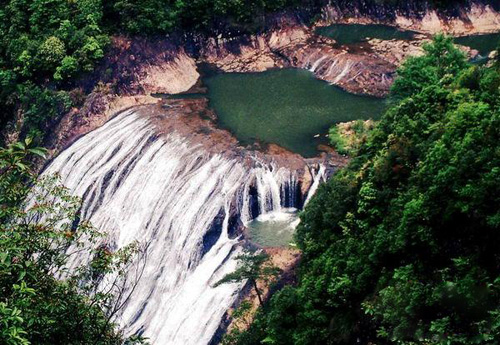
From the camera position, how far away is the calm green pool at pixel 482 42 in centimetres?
4413

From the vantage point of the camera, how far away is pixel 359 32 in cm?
4766

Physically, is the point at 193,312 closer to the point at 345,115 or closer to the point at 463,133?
the point at 463,133

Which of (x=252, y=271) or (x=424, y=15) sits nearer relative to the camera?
(x=252, y=271)

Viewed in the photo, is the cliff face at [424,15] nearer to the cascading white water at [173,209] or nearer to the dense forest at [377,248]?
the dense forest at [377,248]

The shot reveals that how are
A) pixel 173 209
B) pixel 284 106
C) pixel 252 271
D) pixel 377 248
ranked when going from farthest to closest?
pixel 284 106 → pixel 173 209 → pixel 252 271 → pixel 377 248

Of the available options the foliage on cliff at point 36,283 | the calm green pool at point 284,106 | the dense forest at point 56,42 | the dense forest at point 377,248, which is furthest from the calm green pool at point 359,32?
the foliage on cliff at point 36,283

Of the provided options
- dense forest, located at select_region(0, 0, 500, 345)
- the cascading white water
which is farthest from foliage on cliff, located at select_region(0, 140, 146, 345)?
the cascading white water

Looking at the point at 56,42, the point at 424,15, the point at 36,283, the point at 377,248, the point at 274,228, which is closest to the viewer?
the point at 36,283

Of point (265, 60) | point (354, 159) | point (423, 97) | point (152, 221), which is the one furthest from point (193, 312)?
point (265, 60)

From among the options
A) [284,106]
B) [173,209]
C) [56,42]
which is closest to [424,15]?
[284,106]

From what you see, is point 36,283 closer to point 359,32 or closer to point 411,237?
point 411,237

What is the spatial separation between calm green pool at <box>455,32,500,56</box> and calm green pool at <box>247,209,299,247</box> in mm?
24277

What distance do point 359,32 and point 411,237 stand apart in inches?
1360

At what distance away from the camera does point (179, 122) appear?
34.6 m
